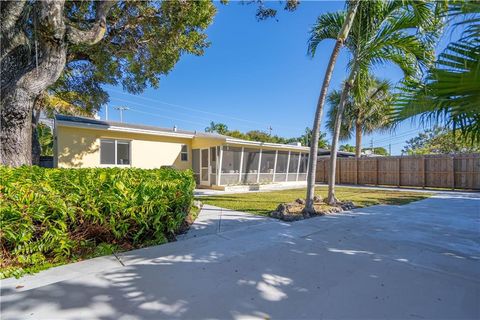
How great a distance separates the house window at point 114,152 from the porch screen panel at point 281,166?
9116 millimetres

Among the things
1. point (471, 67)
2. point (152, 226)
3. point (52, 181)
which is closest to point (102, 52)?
point (52, 181)

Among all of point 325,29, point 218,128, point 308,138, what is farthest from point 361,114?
point 218,128

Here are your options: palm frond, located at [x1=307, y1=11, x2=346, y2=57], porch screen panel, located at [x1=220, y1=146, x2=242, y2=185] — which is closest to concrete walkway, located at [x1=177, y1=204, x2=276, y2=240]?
palm frond, located at [x1=307, y1=11, x2=346, y2=57]

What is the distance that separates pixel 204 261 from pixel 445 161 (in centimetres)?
1753

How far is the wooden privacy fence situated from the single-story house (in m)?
5.07

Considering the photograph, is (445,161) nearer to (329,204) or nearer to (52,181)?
(329,204)

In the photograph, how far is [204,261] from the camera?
3.71 metres

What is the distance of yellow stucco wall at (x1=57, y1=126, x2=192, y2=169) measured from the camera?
11.0 metres

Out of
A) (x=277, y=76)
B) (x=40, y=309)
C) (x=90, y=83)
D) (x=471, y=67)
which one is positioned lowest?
(x=40, y=309)

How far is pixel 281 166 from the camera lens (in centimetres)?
1709

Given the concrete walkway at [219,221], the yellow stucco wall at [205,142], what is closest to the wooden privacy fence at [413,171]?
the yellow stucco wall at [205,142]

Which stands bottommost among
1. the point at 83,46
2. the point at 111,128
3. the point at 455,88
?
the point at 455,88

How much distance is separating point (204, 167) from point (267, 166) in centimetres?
404

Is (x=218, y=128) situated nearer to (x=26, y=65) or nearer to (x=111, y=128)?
(x=111, y=128)
